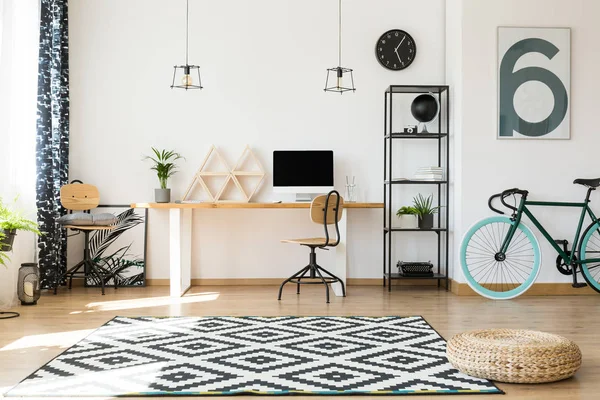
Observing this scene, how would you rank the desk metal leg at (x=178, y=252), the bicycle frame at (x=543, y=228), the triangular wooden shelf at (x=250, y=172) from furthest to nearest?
the triangular wooden shelf at (x=250, y=172) → the desk metal leg at (x=178, y=252) → the bicycle frame at (x=543, y=228)

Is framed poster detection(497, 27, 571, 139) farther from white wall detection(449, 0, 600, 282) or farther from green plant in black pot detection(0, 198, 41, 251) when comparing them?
green plant in black pot detection(0, 198, 41, 251)

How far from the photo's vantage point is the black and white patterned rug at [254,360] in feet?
9.01

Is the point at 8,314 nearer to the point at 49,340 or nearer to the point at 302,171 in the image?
the point at 49,340

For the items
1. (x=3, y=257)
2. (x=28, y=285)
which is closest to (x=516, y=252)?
(x=28, y=285)

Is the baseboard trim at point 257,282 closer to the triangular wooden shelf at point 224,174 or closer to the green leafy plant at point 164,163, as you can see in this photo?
the triangular wooden shelf at point 224,174

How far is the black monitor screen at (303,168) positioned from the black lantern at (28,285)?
82.3 inches

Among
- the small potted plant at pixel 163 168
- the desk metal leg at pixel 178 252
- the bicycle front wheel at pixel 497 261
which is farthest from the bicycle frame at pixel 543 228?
the small potted plant at pixel 163 168

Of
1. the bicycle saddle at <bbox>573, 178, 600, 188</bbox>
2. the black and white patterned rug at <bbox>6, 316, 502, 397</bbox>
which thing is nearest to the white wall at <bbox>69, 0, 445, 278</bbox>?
the bicycle saddle at <bbox>573, 178, 600, 188</bbox>

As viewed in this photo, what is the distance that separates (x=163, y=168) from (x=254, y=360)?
2.89 meters

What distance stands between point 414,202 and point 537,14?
1.87 metres

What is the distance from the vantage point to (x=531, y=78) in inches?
210

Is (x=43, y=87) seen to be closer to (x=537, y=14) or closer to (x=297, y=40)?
(x=297, y=40)

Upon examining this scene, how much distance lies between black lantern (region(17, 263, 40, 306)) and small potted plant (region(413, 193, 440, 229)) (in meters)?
3.08

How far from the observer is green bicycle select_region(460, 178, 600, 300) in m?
5.10
